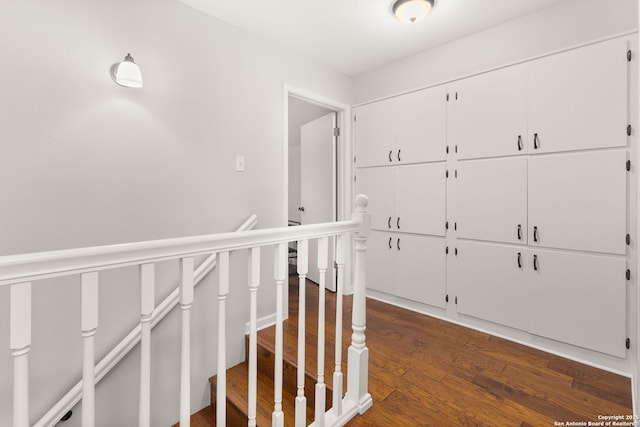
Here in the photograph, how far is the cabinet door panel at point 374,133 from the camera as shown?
3018 millimetres

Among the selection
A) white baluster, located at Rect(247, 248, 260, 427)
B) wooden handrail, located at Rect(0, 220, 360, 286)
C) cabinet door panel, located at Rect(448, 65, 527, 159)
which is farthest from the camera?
cabinet door panel, located at Rect(448, 65, 527, 159)

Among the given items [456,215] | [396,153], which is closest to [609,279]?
[456,215]

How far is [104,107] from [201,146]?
0.58 meters

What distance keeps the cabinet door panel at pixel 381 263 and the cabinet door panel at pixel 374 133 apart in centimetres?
80

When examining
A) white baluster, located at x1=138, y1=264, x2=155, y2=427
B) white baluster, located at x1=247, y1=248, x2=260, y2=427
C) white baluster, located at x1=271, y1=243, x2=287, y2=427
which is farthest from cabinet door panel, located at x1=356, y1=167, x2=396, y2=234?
white baluster, located at x1=138, y1=264, x2=155, y2=427

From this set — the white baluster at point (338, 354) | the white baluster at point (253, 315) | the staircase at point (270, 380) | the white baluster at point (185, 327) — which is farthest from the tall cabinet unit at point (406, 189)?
the white baluster at point (185, 327)

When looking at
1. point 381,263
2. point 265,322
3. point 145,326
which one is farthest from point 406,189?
point 145,326

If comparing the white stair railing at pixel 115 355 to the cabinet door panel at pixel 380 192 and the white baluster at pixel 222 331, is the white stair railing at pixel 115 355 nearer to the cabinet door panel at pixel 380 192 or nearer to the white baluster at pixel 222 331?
the white baluster at pixel 222 331

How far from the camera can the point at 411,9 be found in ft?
6.54

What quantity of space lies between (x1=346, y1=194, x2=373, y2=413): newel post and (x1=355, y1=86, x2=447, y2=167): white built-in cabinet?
4.92 ft

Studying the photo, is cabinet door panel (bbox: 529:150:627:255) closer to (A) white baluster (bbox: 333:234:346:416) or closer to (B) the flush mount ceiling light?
(B) the flush mount ceiling light

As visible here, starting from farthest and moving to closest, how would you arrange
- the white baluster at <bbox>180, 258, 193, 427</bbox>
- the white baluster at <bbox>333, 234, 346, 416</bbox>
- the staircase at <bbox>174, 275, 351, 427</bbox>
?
the staircase at <bbox>174, 275, 351, 427</bbox>, the white baluster at <bbox>333, 234, 346, 416</bbox>, the white baluster at <bbox>180, 258, 193, 427</bbox>

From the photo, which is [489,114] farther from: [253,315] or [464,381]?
[253,315]

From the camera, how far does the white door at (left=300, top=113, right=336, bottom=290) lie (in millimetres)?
3348
